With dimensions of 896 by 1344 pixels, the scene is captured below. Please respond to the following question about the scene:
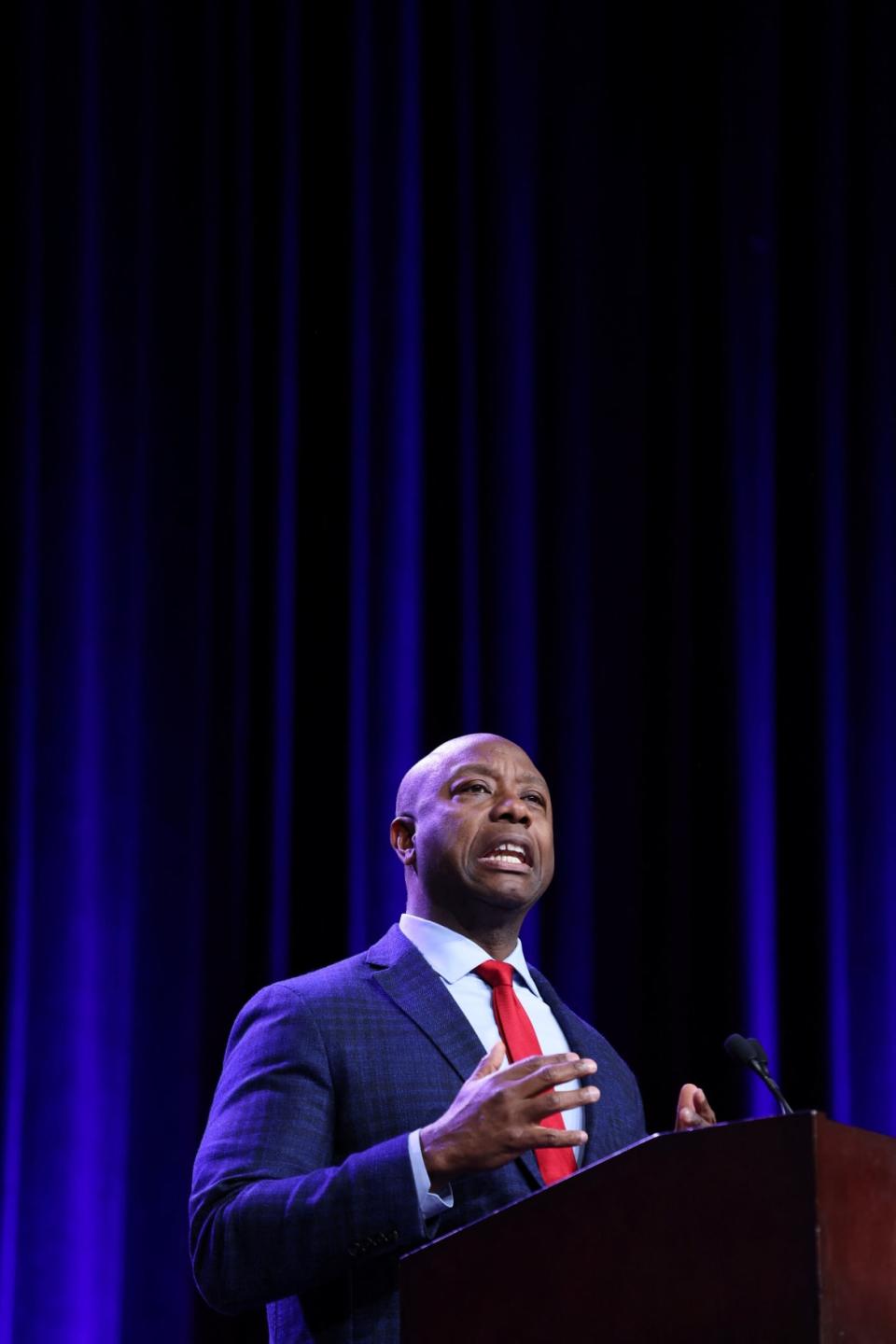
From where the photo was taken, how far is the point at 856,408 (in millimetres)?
3797

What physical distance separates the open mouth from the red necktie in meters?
0.13

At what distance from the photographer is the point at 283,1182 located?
1.92m

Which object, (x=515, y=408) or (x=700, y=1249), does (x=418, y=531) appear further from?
(x=700, y=1249)

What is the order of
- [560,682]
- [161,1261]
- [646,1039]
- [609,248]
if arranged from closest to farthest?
[161,1261]
[646,1039]
[560,682]
[609,248]

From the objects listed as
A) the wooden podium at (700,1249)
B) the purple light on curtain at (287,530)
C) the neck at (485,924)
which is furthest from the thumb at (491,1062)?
the purple light on curtain at (287,530)

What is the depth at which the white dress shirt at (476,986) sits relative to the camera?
7.50ft

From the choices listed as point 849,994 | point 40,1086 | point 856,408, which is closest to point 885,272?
point 856,408

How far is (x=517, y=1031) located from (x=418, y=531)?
1.46m

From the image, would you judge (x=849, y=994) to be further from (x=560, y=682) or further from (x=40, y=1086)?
(x=40, y=1086)

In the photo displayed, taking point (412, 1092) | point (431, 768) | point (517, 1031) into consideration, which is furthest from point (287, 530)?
point (412, 1092)

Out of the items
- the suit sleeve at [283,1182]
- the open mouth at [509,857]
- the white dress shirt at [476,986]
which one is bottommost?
the suit sleeve at [283,1182]

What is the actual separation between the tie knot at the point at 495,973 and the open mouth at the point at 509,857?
142 mm

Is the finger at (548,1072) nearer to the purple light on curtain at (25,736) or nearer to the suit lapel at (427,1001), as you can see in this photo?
the suit lapel at (427,1001)

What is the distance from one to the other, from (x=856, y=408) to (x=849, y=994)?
1.27m
